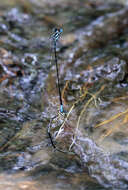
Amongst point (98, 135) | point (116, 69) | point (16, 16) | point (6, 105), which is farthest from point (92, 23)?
point (98, 135)

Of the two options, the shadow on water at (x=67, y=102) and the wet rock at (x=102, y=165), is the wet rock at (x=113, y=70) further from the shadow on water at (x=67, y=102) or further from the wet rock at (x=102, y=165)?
the wet rock at (x=102, y=165)

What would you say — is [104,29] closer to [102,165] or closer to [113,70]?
[113,70]

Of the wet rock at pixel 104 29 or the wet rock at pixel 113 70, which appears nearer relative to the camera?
the wet rock at pixel 113 70

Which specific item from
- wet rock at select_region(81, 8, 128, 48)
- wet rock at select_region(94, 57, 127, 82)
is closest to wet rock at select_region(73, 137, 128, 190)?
wet rock at select_region(94, 57, 127, 82)

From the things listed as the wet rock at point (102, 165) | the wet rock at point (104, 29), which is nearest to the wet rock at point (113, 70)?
the wet rock at point (104, 29)

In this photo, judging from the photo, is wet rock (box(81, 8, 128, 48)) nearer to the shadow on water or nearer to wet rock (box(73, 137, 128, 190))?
the shadow on water

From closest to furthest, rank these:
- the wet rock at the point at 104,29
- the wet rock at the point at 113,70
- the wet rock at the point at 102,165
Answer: the wet rock at the point at 102,165 < the wet rock at the point at 113,70 < the wet rock at the point at 104,29

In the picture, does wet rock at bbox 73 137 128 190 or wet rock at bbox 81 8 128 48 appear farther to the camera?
wet rock at bbox 81 8 128 48

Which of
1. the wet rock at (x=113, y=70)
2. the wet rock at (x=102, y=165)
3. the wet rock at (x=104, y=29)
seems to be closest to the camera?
the wet rock at (x=102, y=165)

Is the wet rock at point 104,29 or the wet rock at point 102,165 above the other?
the wet rock at point 104,29

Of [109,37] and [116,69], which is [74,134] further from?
[109,37]
